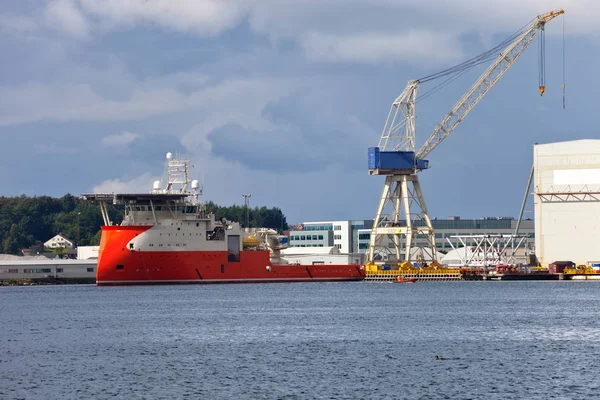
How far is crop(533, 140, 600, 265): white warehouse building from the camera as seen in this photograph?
11938 centimetres

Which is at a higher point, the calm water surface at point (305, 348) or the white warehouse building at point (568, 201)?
the white warehouse building at point (568, 201)

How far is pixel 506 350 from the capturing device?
1971 inches

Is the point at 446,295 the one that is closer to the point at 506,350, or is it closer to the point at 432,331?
the point at 432,331

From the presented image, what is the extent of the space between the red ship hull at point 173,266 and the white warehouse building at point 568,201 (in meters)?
28.0

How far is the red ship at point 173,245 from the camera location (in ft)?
366

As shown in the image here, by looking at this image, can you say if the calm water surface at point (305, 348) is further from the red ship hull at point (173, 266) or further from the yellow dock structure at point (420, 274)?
the yellow dock structure at point (420, 274)

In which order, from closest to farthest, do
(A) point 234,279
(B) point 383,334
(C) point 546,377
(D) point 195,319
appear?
(C) point 546,377 → (B) point 383,334 → (D) point 195,319 → (A) point 234,279

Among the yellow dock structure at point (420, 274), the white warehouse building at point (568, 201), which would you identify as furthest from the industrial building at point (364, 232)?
the white warehouse building at point (568, 201)

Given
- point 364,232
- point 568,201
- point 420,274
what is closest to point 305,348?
point 568,201

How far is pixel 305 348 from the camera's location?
5228cm

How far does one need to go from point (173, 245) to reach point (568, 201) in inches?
1676

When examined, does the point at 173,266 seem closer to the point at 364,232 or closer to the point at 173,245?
the point at 173,245

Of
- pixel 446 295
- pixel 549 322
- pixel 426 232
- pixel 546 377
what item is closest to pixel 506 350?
pixel 546 377

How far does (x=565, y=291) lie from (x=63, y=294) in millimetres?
47458
